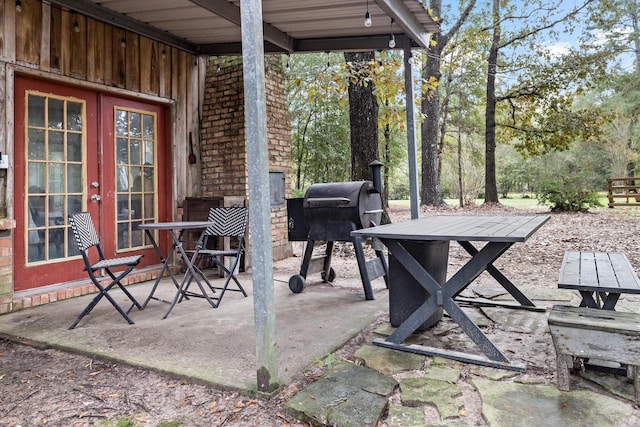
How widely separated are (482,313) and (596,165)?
2649cm

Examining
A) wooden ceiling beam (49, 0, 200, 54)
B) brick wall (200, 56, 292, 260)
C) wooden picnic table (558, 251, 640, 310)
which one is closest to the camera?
wooden picnic table (558, 251, 640, 310)

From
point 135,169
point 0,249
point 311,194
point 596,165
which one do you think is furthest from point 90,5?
point 596,165

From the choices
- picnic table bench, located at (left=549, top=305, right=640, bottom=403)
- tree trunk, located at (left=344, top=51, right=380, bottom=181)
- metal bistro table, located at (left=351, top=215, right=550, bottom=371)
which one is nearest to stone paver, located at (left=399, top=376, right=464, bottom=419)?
metal bistro table, located at (left=351, top=215, right=550, bottom=371)

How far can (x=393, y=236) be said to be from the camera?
240cm

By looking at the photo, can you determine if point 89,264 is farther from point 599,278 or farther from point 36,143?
point 599,278

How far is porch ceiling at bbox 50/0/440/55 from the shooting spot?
147 inches

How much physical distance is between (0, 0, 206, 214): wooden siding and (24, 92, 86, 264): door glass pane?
257 mm

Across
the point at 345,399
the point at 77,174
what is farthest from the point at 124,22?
the point at 345,399

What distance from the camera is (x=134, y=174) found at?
4668mm

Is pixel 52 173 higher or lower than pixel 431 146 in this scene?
lower

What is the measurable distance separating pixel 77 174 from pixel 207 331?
2.35 m

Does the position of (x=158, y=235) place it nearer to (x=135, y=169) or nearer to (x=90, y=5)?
(x=135, y=169)

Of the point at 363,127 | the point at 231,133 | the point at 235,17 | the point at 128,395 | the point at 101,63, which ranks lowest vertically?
the point at 128,395

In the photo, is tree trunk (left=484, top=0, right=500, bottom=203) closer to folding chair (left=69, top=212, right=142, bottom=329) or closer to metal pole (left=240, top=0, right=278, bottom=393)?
folding chair (left=69, top=212, right=142, bottom=329)
